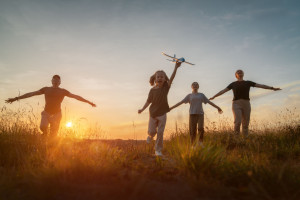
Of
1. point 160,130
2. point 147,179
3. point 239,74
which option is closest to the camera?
point 147,179

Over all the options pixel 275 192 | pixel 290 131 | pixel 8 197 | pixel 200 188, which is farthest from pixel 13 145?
pixel 290 131

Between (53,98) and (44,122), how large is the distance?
744 mm

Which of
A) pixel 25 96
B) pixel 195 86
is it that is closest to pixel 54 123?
pixel 25 96

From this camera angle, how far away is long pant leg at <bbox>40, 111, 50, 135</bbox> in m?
6.56

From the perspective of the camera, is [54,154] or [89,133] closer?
[54,154]

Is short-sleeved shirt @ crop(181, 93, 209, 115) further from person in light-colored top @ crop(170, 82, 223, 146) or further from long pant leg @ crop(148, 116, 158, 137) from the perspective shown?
long pant leg @ crop(148, 116, 158, 137)

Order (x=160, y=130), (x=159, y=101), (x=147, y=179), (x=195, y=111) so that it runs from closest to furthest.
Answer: (x=147, y=179) → (x=160, y=130) → (x=159, y=101) → (x=195, y=111)

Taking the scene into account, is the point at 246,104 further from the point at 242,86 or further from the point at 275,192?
the point at 275,192

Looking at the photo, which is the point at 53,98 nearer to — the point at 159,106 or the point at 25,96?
the point at 25,96

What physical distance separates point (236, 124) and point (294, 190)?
16.7ft

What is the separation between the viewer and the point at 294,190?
9.40 feet

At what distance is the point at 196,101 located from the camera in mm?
7570

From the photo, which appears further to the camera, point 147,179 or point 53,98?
point 53,98

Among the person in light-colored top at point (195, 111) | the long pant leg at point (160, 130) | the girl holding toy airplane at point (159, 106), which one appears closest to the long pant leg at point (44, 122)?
the girl holding toy airplane at point (159, 106)
